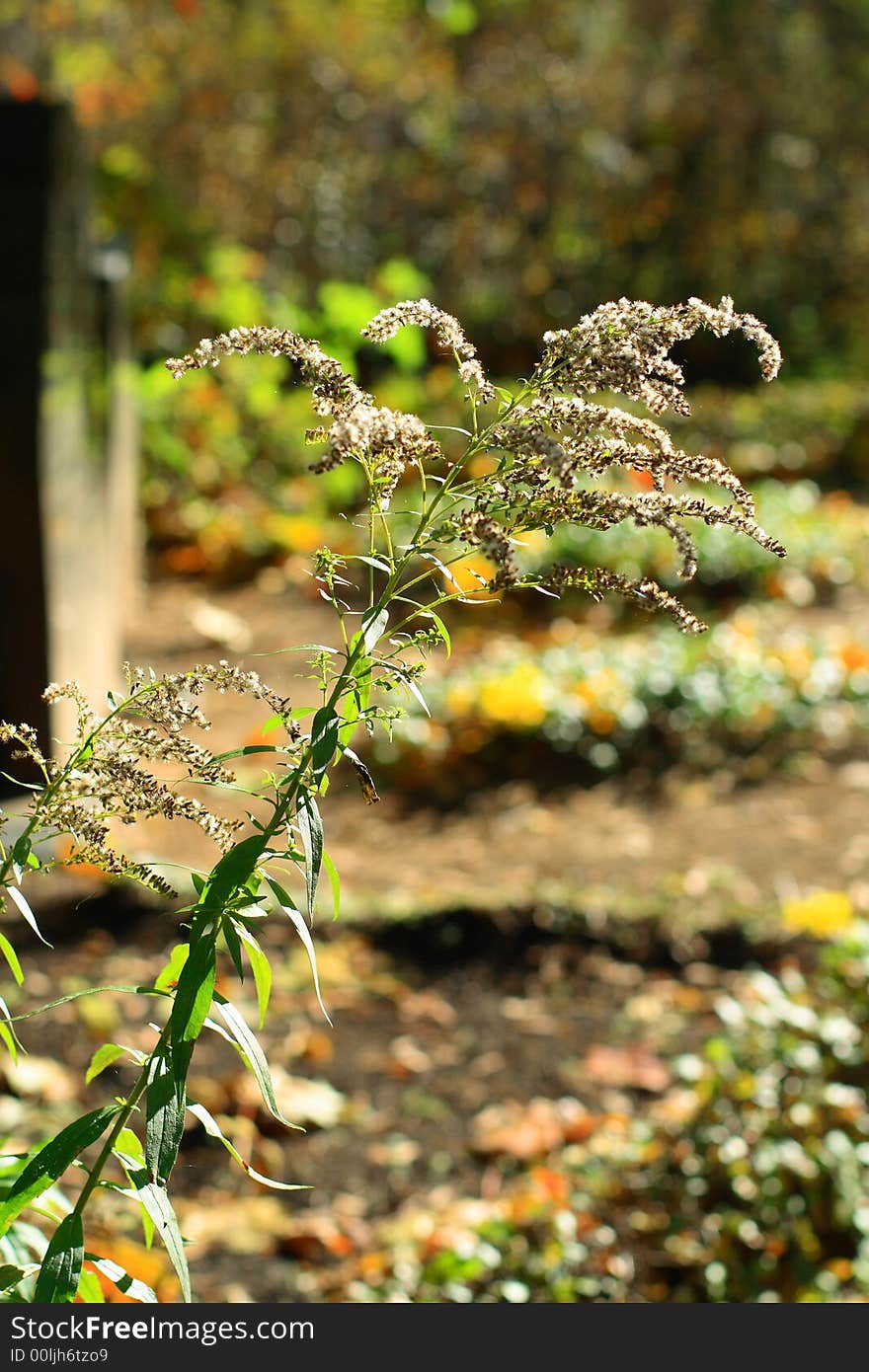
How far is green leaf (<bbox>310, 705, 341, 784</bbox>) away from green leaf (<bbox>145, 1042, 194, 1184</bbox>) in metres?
0.25

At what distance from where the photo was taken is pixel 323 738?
1211 millimetres

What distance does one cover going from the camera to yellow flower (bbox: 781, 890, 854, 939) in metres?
4.03

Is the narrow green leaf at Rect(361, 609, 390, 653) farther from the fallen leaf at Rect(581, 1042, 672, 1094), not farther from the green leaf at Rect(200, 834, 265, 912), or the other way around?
the fallen leaf at Rect(581, 1042, 672, 1094)

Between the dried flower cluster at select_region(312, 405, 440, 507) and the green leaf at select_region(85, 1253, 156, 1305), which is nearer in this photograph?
the dried flower cluster at select_region(312, 405, 440, 507)

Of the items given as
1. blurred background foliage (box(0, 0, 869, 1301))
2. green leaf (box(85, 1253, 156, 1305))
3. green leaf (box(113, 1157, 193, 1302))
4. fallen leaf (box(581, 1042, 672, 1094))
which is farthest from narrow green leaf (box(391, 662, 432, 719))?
fallen leaf (box(581, 1042, 672, 1094))

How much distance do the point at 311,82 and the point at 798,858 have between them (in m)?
8.79

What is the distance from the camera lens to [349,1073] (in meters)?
3.40

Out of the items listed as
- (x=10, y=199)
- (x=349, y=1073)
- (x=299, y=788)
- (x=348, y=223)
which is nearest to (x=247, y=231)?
(x=348, y=223)

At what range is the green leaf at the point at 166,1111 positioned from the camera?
3.83 feet

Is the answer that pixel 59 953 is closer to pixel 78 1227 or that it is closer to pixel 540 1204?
pixel 540 1204

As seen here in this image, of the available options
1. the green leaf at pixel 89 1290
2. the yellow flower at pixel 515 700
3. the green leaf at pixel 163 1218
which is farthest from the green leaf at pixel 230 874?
the yellow flower at pixel 515 700

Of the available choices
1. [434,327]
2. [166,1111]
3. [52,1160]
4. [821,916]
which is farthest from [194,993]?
[821,916]

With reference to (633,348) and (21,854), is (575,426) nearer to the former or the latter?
(633,348)

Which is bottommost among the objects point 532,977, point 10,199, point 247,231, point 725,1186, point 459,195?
point 725,1186
